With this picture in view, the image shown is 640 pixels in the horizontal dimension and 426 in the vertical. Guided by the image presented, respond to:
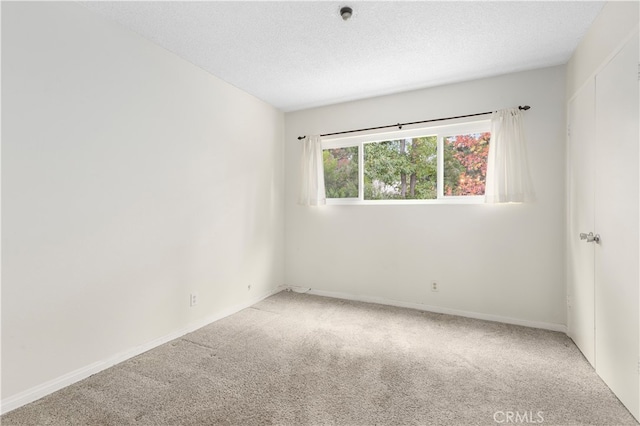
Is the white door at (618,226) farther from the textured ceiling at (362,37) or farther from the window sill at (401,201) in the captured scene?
the window sill at (401,201)

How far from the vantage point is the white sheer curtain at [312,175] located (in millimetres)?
3848

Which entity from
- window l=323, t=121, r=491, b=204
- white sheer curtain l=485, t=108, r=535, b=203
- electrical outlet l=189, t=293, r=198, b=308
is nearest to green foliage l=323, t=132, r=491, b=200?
window l=323, t=121, r=491, b=204

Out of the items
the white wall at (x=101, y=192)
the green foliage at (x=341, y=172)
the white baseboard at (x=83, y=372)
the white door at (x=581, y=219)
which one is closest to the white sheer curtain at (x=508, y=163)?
the white door at (x=581, y=219)

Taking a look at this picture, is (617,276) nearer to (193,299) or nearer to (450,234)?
(450,234)

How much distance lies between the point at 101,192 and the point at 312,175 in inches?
90.6

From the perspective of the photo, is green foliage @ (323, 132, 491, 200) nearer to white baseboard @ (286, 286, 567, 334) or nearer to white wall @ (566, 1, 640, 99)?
white wall @ (566, 1, 640, 99)

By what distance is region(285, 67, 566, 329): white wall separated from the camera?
9.20ft

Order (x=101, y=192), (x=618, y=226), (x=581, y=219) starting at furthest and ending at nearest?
(x=581, y=219) → (x=101, y=192) → (x=618, y=226)

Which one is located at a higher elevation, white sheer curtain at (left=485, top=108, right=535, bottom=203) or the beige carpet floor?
white sheer curtain at (left=485, top=108, right=535, bottom=203)

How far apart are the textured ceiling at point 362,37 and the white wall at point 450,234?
30 cm

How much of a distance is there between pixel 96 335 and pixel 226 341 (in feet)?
3.05

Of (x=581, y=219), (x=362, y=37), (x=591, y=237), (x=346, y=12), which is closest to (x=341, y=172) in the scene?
(x=362, y=37)

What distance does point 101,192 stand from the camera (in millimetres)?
2104

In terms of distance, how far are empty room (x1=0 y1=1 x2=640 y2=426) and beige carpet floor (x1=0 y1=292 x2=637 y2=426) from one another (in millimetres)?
18
